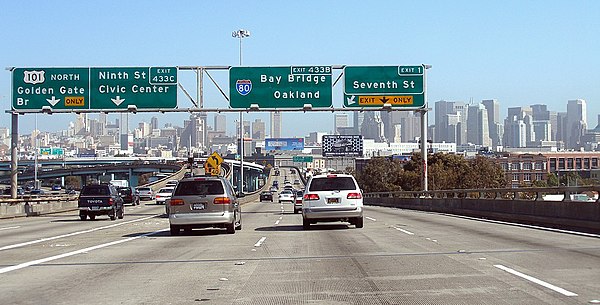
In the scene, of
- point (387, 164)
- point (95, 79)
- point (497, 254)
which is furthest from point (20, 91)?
point (387, 164)

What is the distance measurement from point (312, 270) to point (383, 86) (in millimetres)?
30013

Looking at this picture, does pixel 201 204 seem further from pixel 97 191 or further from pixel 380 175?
pixel 380 175

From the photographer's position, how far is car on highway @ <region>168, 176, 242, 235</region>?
23422 mm

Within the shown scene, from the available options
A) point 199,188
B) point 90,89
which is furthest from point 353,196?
point 90,89

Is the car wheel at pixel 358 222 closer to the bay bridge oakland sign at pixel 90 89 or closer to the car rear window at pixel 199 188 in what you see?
the car rear window at pixel 199 188

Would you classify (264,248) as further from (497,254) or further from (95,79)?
(95,79)

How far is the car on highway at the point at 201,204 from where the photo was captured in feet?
76.8

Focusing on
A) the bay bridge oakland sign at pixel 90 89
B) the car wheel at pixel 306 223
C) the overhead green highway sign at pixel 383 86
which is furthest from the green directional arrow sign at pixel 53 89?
the car wheel at pixel 306 223

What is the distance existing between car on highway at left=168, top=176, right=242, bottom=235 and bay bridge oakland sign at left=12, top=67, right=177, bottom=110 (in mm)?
20062

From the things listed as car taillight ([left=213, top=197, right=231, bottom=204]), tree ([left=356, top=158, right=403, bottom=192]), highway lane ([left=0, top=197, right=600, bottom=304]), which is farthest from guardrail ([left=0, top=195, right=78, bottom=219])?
tree ([left=356, top=158, right=403, bottom=192])

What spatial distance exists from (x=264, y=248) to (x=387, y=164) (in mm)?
100116

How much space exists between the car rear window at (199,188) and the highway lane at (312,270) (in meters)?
1.78

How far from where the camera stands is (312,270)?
1406 centimetres

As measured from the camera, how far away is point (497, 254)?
1623 centimetres
